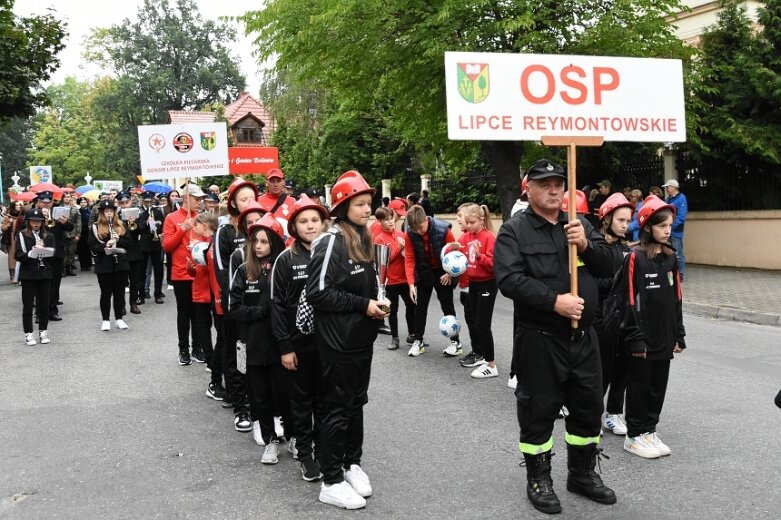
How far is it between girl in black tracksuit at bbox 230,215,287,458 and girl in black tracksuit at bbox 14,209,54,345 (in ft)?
18.6

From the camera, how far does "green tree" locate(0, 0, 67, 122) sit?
59.3 ft

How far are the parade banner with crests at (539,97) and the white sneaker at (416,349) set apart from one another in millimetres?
3111

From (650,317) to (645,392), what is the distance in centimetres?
51

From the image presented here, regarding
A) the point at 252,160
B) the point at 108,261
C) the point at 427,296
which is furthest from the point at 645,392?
the point at 252,160

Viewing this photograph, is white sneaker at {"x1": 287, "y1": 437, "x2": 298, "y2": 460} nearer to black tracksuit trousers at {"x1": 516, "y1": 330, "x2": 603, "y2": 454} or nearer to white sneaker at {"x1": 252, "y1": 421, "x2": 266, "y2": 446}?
white sneaker at {"x1": 252, "y1": 421, "x2": 266, "y2": 446}

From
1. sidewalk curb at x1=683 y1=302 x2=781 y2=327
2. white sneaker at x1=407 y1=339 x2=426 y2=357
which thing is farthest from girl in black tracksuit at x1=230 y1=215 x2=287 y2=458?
sidewalk curb at x1=683 y1=302 x2=781 y2=327

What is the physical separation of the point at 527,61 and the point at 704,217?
1182 centimetres

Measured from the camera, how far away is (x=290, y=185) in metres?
10.4

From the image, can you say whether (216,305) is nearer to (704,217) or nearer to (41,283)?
(41,283)

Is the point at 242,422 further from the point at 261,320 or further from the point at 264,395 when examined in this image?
the point at 261,320

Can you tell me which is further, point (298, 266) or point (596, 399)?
point (298, 266)

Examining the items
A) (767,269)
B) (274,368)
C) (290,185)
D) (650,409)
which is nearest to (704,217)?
(767,269)

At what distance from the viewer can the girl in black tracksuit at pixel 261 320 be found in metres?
5.19

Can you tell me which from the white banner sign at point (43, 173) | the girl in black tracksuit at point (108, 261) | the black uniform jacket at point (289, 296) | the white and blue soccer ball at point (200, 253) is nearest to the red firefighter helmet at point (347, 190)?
the black uniform jacket at point (289, 296)
